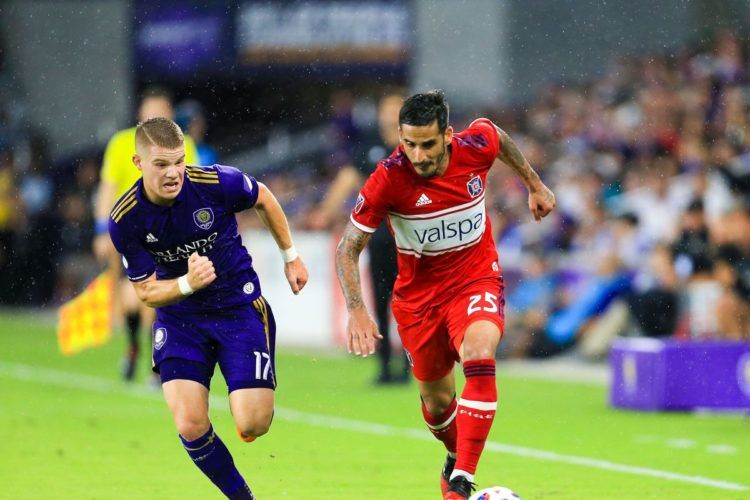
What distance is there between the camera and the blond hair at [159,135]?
7.21 m


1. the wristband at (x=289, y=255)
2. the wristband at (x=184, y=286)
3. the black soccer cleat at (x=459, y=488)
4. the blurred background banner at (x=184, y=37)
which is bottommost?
the blurred background banner at (x=184, y=37)

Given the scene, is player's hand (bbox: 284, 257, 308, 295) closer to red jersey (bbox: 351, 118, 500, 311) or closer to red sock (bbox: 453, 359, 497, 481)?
red jersey (bbox: 351, 118, 500, 311)

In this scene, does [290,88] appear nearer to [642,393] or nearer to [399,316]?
[642,393]

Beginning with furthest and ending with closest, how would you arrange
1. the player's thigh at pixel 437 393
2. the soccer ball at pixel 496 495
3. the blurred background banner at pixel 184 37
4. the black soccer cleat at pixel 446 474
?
the blurred background banner at pixel 184 37
the player's thigh at pixel 437 393
the black soccer cleat at pixel 446 474
the soccer ball at pixel 496 495

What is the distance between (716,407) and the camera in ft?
40.0

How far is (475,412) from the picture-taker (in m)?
7.39

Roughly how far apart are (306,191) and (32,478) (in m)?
16.8

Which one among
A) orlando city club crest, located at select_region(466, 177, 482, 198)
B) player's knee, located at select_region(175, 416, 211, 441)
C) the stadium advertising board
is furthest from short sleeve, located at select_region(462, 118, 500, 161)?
the stadium advertising board

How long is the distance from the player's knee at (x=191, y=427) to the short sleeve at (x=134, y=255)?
698 mm

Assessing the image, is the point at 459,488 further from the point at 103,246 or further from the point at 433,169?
the point at 103,246

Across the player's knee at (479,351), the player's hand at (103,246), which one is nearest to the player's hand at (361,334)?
the player's knee at (479,351)

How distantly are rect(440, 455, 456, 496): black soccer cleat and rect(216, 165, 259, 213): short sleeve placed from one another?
1727mm

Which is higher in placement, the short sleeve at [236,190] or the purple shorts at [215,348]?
the short sleeve at [236,190]

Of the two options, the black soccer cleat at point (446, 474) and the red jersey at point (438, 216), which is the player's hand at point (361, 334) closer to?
the red jersey at point (438, 216)
